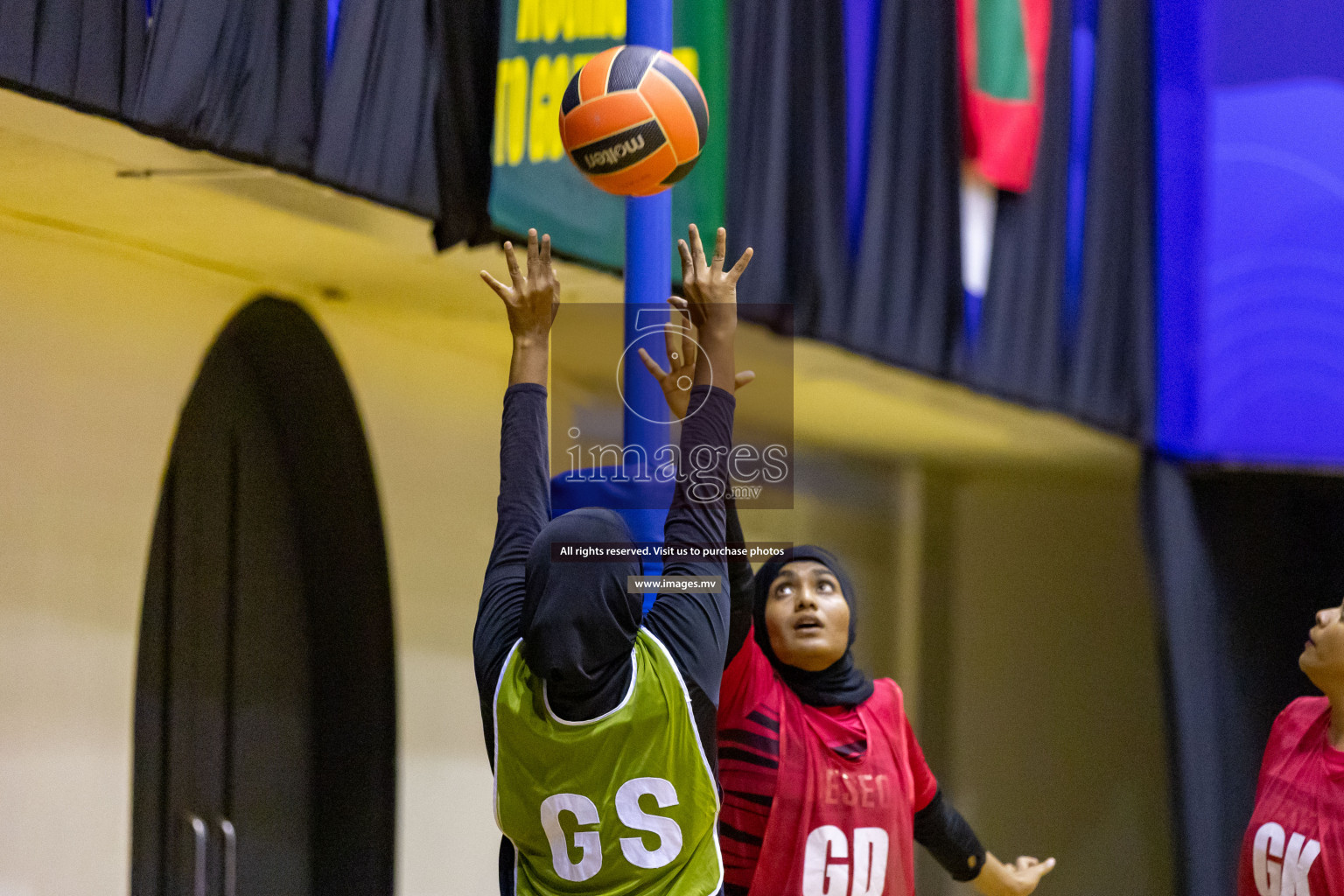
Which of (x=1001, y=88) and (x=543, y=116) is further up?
(x=1001, y=88)

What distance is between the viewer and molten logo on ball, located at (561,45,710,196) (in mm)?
3133

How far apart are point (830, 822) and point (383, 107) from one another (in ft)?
7.91

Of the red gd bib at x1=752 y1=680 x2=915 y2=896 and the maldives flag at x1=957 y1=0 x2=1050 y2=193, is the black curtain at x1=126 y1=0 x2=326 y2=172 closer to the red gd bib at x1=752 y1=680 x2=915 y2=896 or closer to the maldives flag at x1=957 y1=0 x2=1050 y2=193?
the red gd bib at x1=752 y1=680 x2=915 y2=896

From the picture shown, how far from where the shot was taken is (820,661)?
370 centimetres

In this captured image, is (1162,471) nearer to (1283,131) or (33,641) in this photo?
(1283,131)

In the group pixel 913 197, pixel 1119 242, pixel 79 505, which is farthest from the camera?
pixel 1119 242

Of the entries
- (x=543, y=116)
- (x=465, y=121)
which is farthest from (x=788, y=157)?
(x=465, y=121)

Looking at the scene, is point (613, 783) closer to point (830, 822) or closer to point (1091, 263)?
point (830, 822)

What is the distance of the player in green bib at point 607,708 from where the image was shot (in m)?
2.42

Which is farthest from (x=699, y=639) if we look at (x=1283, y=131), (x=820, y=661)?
(x=1283, y=131)

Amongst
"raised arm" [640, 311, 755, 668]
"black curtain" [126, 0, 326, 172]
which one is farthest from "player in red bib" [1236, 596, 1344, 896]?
"black curtain" [126, 0, 326, 172]

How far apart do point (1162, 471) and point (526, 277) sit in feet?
21.3

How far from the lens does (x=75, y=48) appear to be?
3.18 meters

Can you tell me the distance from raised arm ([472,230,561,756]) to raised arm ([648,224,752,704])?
28 centimetres
